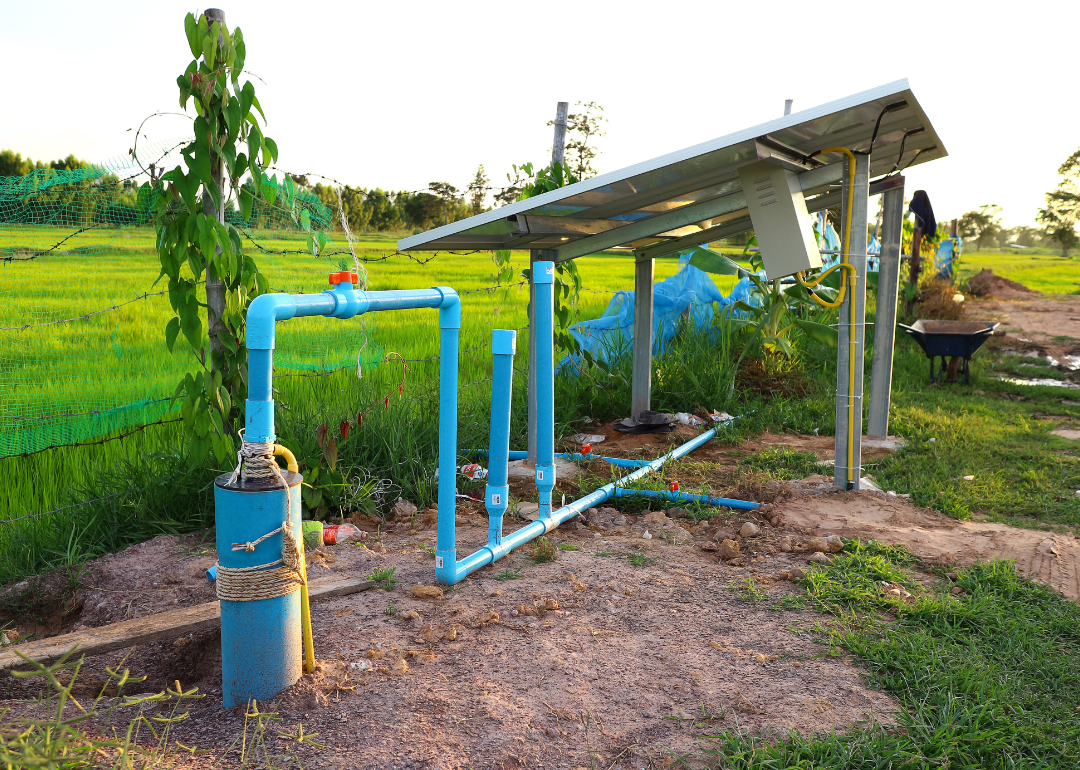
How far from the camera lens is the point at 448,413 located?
8.98 feet

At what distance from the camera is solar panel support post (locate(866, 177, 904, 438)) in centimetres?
540

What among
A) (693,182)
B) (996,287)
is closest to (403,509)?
(693,182)

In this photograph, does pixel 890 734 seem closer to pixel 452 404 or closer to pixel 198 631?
pixel 452 404

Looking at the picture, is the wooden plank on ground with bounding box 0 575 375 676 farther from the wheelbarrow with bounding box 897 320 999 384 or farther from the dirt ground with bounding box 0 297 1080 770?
the wheelbarrow with bounding box 897 320 999 384

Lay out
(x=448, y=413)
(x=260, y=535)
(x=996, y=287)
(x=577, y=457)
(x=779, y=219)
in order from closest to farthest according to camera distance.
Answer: (x=260, y=535) → (x=448, y=413) → (x=779, y=219) → (x=577, y=457) → (x=996, y=287)

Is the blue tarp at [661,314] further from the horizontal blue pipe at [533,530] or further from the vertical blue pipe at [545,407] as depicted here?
the vertical blue pipe at [545,407]

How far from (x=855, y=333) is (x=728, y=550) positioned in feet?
5.47

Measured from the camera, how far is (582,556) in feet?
10.9

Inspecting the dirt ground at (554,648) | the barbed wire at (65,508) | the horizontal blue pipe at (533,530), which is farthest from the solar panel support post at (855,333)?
the barbed wire at (65,508)

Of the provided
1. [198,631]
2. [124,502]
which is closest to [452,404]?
[198,631]

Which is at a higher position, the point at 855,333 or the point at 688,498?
the point at 855,333

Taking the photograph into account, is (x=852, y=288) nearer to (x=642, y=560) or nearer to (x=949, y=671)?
(x=642, y=560)

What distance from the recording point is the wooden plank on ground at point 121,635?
237cm

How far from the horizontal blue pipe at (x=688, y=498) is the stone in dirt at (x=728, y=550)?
0.68m
